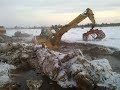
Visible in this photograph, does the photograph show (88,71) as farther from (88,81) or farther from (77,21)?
(77,21)

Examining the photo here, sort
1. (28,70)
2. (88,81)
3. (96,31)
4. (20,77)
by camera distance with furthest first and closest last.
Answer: (96,31)
(28,70)
(20,77)
(88,81)

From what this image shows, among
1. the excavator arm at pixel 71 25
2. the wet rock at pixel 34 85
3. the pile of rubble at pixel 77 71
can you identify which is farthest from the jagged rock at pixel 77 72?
the excavator arm at pixel 71 25

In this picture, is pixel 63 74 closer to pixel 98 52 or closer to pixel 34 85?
pixel 34 85

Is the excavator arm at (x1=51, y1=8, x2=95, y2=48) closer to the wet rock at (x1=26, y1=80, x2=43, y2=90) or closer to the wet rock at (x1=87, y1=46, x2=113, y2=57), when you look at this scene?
the wet rock at (x1=87, y1=46, x2=113, y2=57)

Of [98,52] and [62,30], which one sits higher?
[62,30]

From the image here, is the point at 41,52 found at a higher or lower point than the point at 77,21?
lower

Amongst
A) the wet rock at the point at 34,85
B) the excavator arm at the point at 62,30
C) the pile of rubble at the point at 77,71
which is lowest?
the wet rock at the point at 34,85

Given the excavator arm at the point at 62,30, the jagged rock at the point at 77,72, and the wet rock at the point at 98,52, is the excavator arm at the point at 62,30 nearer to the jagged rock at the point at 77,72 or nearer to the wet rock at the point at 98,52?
the wet rock at the point at 98,52

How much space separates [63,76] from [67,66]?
67 cm

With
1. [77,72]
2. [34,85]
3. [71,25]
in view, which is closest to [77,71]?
[77,72]

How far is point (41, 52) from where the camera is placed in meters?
14.3

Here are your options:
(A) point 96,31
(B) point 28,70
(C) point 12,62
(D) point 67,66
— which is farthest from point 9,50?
(A) point 96,31

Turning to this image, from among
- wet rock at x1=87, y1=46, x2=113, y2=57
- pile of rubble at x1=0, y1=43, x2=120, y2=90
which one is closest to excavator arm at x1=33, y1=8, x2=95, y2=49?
wet rock at x1=87, y1=46, x2=113, y2=57

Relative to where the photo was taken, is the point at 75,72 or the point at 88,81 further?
the point at 75,72
